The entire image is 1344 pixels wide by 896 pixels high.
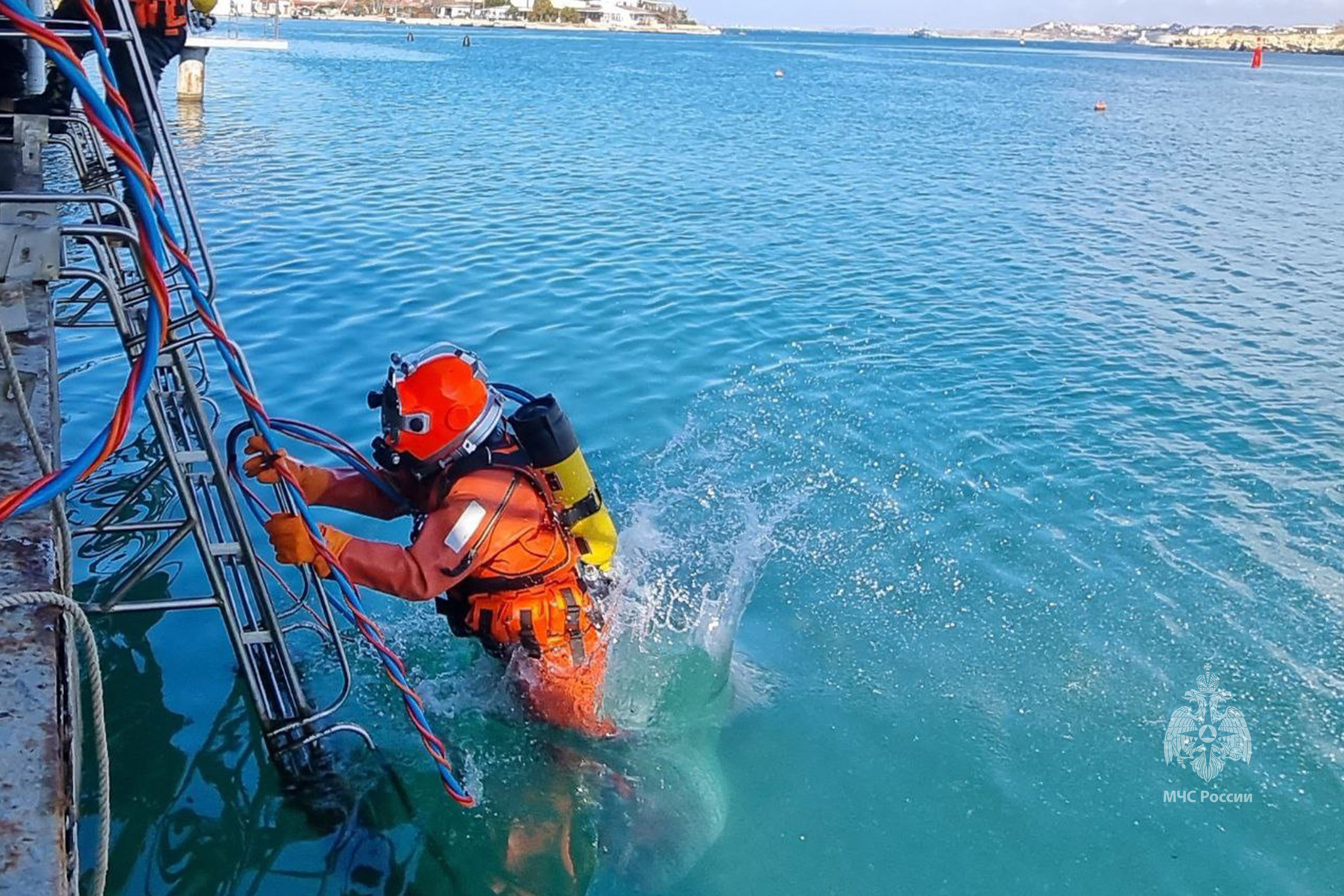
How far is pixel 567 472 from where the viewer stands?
180 inches

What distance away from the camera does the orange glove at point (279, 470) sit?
4137 mm

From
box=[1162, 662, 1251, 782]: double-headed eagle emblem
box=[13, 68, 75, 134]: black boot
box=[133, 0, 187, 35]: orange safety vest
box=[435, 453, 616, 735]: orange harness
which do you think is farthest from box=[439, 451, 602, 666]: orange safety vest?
box=[133, 0, 187, 35]: orange safety vest

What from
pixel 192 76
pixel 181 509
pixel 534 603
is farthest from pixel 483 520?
pixel 192 76

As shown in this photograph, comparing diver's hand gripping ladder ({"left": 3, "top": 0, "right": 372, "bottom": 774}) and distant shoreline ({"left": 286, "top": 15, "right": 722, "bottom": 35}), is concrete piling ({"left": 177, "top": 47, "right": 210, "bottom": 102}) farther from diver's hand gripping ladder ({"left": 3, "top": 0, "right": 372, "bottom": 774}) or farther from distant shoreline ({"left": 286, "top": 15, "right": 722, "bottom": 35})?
distant shoreline ({"left": 286, "top": 15, "right": 722, "bottom": 35})

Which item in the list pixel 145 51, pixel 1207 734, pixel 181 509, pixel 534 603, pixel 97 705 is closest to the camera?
pixel 97 705

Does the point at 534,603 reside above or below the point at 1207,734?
above

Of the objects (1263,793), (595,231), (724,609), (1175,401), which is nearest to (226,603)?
(724,609)

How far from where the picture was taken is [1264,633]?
20.9 feet

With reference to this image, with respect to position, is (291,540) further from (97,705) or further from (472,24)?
(472,24)

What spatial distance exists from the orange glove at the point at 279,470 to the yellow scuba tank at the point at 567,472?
96 cm

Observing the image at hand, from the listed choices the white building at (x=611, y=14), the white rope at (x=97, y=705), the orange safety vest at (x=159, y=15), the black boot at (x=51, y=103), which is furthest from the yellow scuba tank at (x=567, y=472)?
the white building at (x=611, y=14)

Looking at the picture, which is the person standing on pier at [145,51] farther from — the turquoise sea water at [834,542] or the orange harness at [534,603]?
the orange harness at [534,603]

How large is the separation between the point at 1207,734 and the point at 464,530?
423 cm

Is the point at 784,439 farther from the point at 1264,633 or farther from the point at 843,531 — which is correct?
the point at 1264,633
